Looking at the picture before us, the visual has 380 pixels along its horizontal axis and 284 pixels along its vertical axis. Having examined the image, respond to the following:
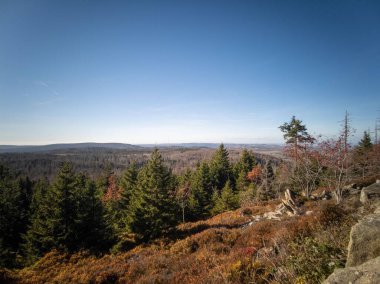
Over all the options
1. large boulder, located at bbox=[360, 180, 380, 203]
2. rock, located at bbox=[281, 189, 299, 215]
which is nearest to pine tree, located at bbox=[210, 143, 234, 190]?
rock, located at bbox=[281, 189, 299, 215]

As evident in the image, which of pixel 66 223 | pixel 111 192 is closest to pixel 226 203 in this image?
pixel 111 192

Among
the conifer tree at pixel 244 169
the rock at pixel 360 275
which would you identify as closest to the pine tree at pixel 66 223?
the rock at pixel 360 275

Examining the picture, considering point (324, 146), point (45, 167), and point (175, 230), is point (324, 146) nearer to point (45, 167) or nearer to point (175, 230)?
point (175, 230)

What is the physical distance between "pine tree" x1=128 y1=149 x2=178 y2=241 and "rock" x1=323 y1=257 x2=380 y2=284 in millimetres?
18388

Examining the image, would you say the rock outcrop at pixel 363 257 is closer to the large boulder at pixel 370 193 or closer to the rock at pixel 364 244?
the rock at pixel 364 244

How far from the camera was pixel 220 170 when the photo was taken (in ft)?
151

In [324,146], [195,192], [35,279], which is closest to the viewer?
[35,279]

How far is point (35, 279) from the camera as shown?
11516mm

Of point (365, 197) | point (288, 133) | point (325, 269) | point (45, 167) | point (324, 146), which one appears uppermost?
point (288, 133)

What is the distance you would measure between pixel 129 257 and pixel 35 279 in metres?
5.33

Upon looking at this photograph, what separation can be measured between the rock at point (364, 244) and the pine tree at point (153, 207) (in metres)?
17.9

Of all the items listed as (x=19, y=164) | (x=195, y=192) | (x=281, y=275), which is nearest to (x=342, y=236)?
(x=281, y=275)

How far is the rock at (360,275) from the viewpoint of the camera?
269cm

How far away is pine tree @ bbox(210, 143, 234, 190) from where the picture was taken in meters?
44.5
